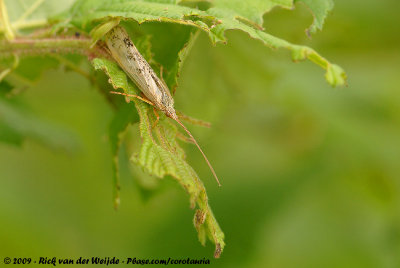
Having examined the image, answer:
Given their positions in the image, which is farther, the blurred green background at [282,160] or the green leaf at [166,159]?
the blurred green background at [282,160]

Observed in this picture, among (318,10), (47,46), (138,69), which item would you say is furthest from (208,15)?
(47,46)

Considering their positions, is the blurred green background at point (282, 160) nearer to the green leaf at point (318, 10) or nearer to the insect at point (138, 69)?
the insect at point (138, 69)

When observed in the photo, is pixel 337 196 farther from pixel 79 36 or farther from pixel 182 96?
pixel 79 36

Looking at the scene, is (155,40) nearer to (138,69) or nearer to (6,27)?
(138,69)

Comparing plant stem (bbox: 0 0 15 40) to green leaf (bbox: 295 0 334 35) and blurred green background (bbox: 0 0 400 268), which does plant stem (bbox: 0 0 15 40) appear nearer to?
blurred green background (bbox: 0 0 400 268)

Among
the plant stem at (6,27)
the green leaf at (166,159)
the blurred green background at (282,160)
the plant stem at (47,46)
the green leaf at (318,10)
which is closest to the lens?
the green leaf at (166,159)

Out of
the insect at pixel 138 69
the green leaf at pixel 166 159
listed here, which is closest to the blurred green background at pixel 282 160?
the insect at pixel 138 69
